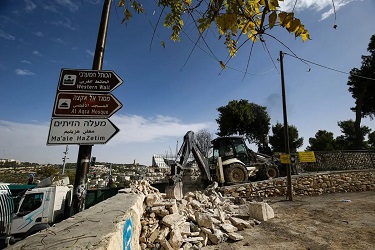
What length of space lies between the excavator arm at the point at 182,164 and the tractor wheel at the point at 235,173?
977 mm

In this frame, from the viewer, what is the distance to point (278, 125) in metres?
28.9

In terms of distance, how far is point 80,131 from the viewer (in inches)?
97.2

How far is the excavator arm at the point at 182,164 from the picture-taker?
748 centimetres

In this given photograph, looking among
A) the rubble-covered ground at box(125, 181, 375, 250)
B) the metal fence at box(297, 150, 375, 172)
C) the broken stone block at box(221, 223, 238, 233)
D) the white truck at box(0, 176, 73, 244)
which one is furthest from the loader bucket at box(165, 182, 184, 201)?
the metal fence at box(297, 150, 375, 172)

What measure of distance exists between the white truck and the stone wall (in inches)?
291

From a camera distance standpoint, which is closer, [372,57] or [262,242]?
[262,242]

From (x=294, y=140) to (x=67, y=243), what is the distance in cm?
3189

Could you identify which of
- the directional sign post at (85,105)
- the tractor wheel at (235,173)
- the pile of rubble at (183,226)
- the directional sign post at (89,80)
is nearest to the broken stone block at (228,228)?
the pile of rubble at (183,226)

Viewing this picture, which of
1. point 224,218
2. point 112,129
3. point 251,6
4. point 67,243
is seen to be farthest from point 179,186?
point 251,6

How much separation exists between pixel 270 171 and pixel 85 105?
1133cm

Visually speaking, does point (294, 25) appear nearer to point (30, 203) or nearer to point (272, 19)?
point (272, 19)

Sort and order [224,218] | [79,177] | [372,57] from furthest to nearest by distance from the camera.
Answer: [372,57] → [224,218] → [79,177]

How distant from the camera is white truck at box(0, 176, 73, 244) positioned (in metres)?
7.13

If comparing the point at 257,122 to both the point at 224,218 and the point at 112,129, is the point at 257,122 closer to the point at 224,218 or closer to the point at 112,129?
the point at 224,218
